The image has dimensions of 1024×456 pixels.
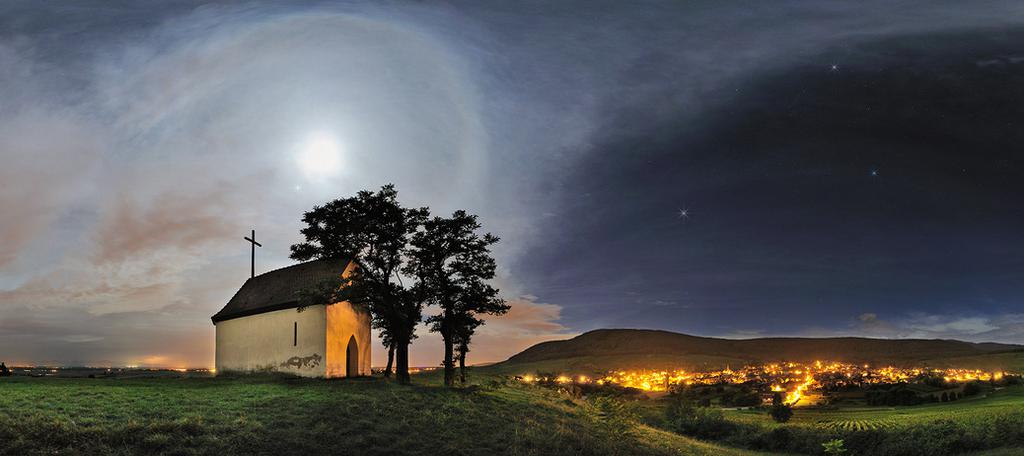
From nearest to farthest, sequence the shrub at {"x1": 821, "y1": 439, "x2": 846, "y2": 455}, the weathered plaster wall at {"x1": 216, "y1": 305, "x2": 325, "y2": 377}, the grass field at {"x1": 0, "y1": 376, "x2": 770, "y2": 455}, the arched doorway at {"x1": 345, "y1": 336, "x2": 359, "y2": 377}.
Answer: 1. the grass field at {"x1": 0, "y1": 376, "x2": 770, "y2": 455}
2. the shrub at {"x1": 821, "y1": 439, "x2": 846, "y2": 455}
3. the weathered plaster wall at {"x1": 216, "y1": 305, "x2": 325, "y2": 377}
4. the arched doorway at {"x1": 345, "y1": 336, "x2": 359, "y2": 377}

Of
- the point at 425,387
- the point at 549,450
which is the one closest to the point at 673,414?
the point at 425,387

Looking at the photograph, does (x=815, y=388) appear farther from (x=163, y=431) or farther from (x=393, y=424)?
(x=163, y=431)

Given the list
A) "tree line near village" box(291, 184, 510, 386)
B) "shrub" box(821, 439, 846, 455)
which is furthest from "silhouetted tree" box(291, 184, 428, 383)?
"shrub" box(821, 439, 846, 455)

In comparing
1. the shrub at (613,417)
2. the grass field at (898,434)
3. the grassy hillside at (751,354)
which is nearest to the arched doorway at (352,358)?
the shrub at (613,417)

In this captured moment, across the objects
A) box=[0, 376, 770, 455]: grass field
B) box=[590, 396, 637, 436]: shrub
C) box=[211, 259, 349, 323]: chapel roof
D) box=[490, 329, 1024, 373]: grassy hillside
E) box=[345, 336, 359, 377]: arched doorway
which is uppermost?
box=[211, 259, 349, 323]: chapel roof

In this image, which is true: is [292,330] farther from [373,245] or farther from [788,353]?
[788,353]

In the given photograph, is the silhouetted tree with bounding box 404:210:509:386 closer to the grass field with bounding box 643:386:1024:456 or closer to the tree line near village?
the tree line near village

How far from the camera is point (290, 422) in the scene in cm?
2252

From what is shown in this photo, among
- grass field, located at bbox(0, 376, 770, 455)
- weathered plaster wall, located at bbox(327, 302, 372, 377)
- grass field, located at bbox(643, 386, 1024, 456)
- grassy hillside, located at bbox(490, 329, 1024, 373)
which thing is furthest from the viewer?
grassy hillside, located at bbox(490, 329, 1024, 373)

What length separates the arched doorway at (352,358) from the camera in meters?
40.6

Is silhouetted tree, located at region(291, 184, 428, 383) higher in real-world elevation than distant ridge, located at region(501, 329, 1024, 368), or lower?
higher

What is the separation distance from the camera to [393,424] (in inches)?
934

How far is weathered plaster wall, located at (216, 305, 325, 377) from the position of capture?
36938 mm

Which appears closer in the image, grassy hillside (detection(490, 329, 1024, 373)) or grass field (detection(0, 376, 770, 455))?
grass field (detection(0, 376, 770, 455))
